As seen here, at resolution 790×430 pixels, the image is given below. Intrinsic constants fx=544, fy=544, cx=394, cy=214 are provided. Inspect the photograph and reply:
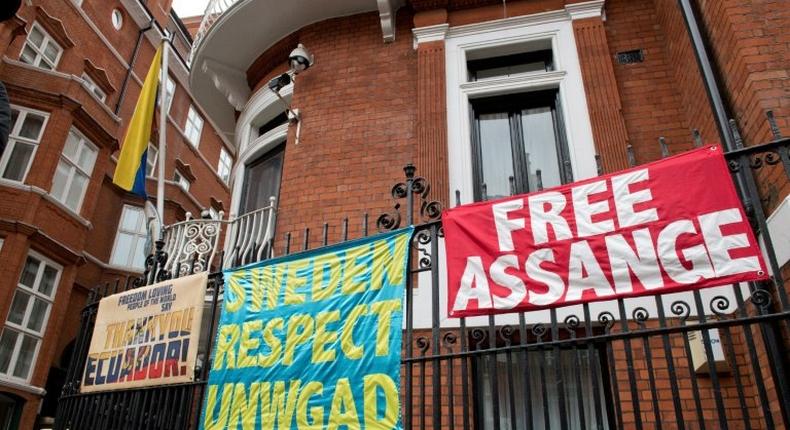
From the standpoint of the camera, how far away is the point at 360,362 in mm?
4102

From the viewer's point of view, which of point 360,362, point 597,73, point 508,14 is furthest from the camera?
point 508,14

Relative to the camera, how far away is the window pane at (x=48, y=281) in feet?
43.8

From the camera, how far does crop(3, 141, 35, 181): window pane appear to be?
44.3 ft

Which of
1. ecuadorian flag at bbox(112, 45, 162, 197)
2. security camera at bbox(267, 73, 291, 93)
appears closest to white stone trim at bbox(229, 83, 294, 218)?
security camera at bbox(267, 73, 291, 93)

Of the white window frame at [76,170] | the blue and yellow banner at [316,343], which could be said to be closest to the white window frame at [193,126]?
the white window frame at [76,170]

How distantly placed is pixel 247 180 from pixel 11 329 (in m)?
7.60

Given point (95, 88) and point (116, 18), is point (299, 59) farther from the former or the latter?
point (116, 18)

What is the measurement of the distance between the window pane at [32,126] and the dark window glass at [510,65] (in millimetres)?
12036

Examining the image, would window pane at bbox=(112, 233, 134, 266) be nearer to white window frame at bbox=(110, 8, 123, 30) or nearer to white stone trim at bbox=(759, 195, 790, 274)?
white window frame at bbox=(110, 8, 123, 30)

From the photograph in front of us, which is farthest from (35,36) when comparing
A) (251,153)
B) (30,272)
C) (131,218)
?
(251,153)

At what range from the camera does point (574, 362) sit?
4395 millimetres

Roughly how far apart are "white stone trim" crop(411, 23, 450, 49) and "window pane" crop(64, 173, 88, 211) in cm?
1165

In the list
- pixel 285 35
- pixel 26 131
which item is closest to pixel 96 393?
pixel 285 35

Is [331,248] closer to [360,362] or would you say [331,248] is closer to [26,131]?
[360,362]
